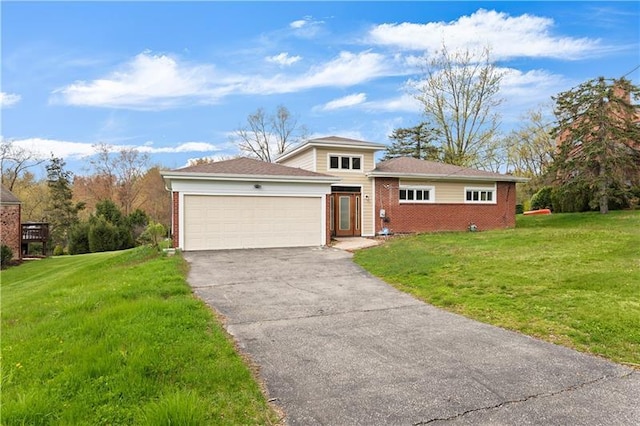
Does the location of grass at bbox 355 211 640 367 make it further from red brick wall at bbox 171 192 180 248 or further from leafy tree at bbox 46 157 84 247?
leafy tree at bbox 46 157 84 247

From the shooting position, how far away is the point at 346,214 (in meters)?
16.8

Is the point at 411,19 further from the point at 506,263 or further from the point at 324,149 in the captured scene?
the point at 506,263

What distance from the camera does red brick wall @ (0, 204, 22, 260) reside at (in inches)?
888

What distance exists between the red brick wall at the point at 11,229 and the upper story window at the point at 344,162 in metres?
19.4

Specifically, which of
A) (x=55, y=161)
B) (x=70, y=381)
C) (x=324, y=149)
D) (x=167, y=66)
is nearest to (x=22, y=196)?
(x=55, y=161)

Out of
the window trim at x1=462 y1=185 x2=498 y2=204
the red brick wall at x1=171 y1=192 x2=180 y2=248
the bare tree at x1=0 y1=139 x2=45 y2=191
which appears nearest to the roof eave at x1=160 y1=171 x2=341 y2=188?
the red brick wall at x1=171 y1=192 x2=180 y2=248

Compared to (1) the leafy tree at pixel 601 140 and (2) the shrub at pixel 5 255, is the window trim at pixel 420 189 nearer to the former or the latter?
(1) the leafy tree at pixel 601 140

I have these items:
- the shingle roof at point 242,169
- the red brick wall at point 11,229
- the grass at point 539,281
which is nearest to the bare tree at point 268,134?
the red brick wall at point 11,229

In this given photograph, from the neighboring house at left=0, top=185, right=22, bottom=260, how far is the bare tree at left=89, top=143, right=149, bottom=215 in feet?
47.1

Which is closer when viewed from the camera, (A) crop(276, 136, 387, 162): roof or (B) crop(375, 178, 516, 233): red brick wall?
(A) crop(276, 136, 387, 162): roof

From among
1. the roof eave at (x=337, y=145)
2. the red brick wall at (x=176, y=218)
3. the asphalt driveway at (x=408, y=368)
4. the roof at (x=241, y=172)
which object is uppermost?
the roof eave at (x=337, y=145)

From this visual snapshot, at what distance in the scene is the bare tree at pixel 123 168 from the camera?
3750cm

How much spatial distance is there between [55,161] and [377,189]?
2913 cm

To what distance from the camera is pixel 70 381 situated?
3.34 m
